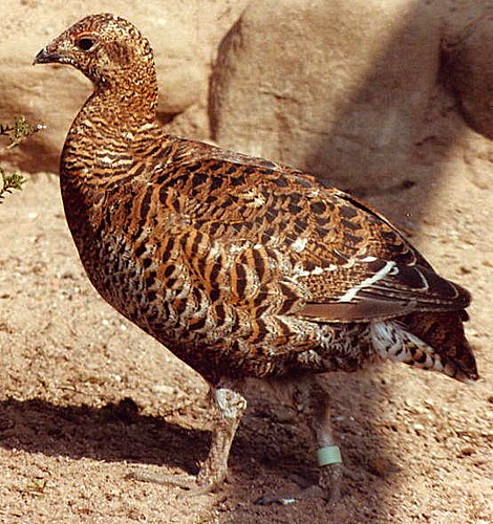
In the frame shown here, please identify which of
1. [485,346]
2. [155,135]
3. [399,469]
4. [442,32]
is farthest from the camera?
[442,32]

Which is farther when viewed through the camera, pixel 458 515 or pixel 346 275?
pixel 458 515

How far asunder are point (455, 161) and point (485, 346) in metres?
1.50

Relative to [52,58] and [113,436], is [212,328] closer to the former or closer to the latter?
[113,436]

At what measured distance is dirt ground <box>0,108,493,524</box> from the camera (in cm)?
441

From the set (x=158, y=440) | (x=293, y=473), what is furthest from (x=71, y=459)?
(x=293, y=473)

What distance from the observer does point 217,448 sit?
4.58 meters

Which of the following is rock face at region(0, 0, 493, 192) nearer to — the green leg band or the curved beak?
the curved beak

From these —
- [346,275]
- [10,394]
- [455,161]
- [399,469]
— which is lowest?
[10,394]

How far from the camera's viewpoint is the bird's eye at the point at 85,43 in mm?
4535

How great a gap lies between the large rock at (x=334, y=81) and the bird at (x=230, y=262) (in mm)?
2446

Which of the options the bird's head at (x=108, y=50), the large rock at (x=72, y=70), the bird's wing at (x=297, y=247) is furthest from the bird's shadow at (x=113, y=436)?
the large rock at (x=72, y=70)

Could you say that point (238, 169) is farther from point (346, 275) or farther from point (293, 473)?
point (293, 473)

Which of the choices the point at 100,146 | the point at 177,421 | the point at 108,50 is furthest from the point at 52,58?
the point at 177,421

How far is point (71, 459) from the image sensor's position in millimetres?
4637
